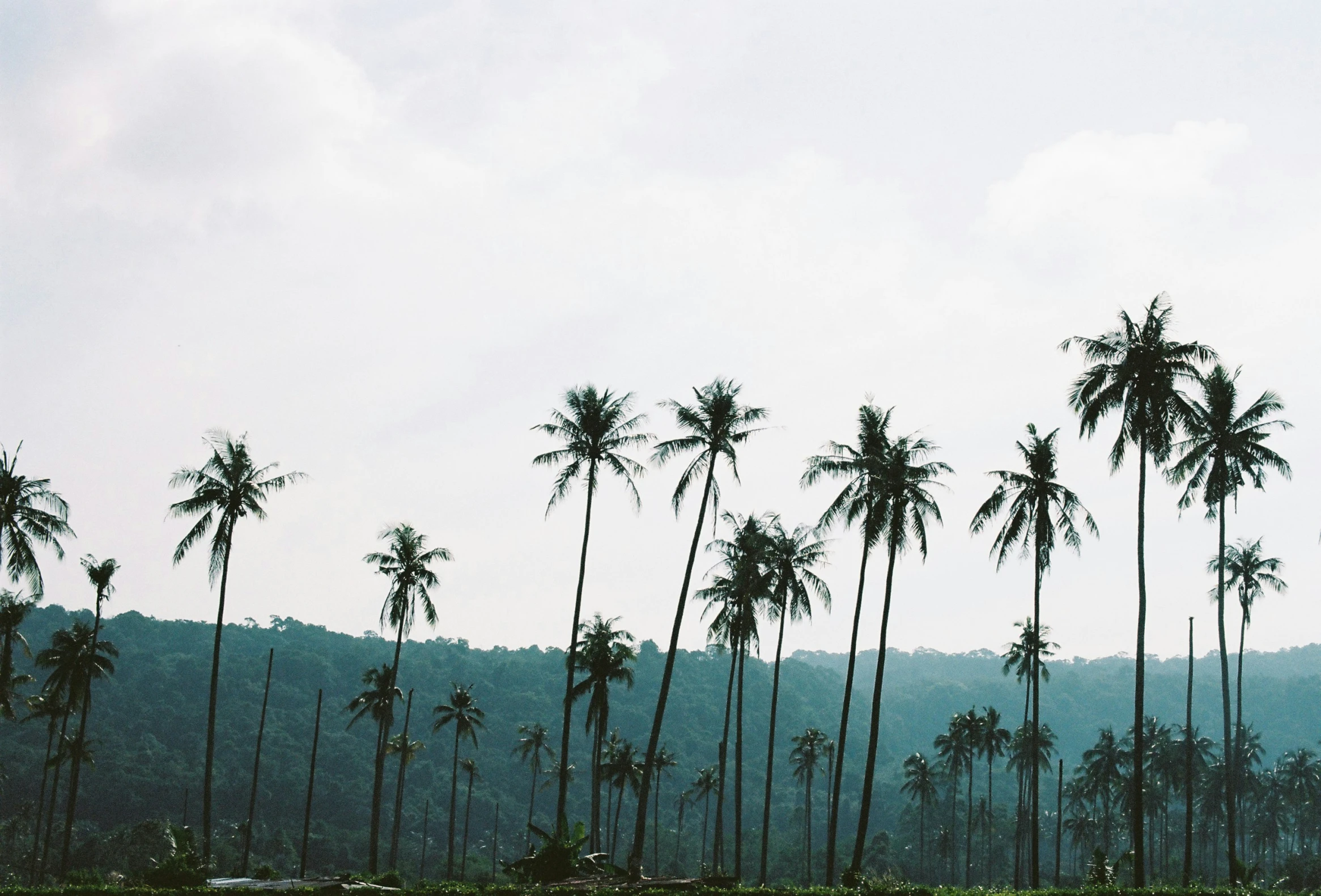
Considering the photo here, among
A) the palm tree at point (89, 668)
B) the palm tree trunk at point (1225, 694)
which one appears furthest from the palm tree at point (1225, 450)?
Answer: the palm tree at point (89, 668)

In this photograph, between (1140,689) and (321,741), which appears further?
(321,741)

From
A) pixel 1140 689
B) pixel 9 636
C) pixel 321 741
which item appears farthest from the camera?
pixel 321 741

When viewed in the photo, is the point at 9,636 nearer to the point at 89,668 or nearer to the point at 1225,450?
the point at 89,668

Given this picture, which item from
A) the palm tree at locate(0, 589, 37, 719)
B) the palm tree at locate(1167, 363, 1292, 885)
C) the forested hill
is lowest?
the forested hill

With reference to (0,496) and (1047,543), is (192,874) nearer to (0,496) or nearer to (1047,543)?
(0,496)

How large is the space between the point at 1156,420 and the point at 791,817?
456 ft

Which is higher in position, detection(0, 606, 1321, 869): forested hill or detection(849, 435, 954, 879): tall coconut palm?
detection(849, 435, 954, 879): tall coconut palm

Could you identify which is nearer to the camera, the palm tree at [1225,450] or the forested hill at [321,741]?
the palm tree at [1225,450]

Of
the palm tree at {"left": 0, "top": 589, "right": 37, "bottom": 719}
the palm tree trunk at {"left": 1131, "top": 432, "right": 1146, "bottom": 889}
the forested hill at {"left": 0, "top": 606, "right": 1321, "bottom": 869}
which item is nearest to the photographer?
the palm tree trunk at {"left": 1131, "top": 432, "right": 1146, "bottom": 889}

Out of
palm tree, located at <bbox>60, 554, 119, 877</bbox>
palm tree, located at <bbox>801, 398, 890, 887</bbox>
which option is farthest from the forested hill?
palm tree, located at <bbox>801, 398, 890, 887</bbox>

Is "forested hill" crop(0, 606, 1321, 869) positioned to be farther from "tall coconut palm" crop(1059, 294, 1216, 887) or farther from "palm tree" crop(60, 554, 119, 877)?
"tall coconut palm" crop(1059, 294, 1216, 887)

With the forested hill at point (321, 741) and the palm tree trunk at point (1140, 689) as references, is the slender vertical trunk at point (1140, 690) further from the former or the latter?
the forested hill at point (321, 741)

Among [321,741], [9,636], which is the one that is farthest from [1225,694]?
[321,741]

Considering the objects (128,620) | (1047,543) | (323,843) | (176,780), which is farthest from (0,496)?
(128,620)
